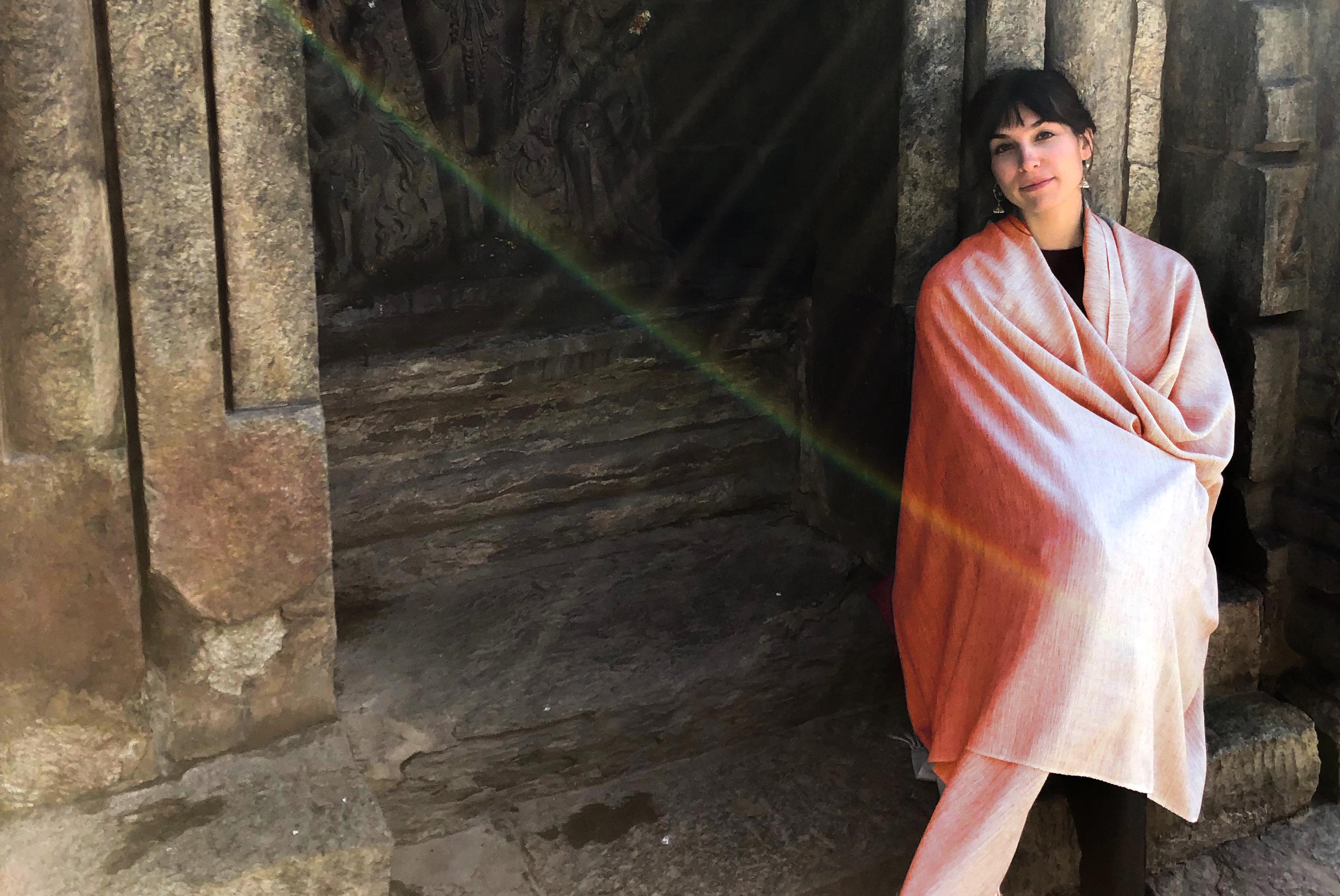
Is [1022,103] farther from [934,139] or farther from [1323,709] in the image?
[1323,709]

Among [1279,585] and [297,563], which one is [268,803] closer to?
[297,563]

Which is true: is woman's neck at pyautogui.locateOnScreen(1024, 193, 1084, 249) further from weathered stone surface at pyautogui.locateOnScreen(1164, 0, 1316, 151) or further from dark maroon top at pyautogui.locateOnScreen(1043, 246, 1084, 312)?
weathered stone surface at pyautogui.locateOnScreen(1164, 0, 1316, 151)

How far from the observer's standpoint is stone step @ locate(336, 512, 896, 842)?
8.29 ft

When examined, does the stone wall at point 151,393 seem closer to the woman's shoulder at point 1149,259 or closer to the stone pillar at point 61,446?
the stone pillar at point 61,446

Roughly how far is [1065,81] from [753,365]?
48.3 inches

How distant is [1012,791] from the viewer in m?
2.12

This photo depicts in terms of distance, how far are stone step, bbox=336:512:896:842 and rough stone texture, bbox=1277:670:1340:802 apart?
1.03m

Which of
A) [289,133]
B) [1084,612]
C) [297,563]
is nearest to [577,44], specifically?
[289,133]

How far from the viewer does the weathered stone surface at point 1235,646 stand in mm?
2893

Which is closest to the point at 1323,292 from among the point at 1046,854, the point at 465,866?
the point at 1046,854

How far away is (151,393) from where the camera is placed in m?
1.88

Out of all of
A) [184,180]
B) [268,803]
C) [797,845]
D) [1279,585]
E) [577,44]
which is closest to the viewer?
[184,180]

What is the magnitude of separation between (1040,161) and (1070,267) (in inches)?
9.1

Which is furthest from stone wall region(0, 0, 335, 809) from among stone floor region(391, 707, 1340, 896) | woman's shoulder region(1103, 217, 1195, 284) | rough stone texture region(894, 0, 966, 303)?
woman's shoulder region(1103, 217, 1195, 284)
